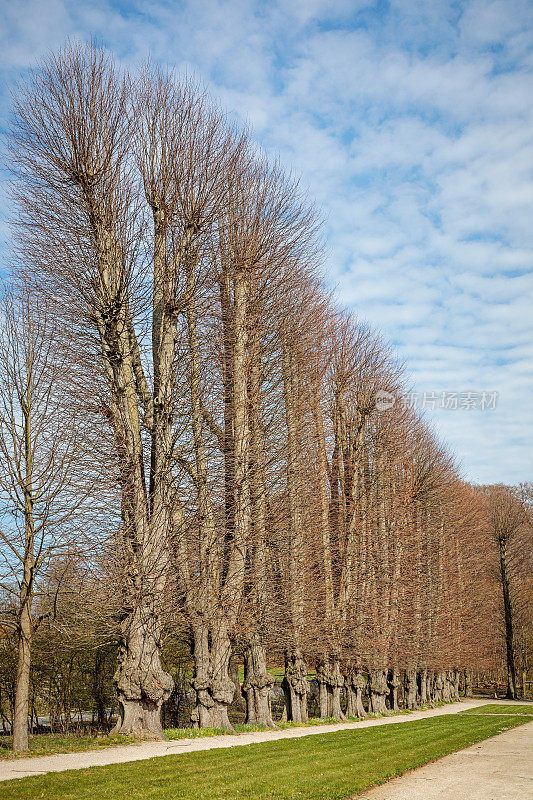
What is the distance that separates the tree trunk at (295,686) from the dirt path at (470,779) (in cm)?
600

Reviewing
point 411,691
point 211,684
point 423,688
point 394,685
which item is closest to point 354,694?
point 394,685

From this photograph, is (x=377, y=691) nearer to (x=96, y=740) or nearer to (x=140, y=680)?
(x=140, y=680)

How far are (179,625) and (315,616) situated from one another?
606 centimetres

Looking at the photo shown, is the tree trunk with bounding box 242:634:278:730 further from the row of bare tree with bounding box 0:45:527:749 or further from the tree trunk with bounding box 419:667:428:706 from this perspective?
the tree trunk with bounding box 419:667:428:706

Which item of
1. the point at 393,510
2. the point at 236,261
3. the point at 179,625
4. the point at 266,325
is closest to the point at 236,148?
the point at 236,261

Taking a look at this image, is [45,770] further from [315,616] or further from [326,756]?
[315,616]

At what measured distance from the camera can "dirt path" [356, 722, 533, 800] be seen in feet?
27.9

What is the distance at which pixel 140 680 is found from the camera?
40.4 feet

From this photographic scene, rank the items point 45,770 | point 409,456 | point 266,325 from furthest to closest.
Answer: point 409,456
point 266,325
point 45,770

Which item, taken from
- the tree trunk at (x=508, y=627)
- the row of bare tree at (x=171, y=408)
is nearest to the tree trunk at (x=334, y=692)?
the row of bare tree at (x=171, y=408)

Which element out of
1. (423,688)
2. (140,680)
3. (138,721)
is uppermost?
(140,680)

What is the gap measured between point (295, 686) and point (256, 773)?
10633 millimetres

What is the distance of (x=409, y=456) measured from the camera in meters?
31.0

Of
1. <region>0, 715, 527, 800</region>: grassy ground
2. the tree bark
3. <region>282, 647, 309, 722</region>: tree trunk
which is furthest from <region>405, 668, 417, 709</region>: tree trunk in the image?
the tree bark
